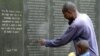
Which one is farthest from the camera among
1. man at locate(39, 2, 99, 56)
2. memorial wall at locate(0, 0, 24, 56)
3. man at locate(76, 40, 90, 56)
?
memorial wall at locate(0, 0, 24, 56)

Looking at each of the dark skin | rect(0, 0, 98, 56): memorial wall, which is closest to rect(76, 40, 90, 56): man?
the dark skin

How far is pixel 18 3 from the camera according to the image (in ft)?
27.6

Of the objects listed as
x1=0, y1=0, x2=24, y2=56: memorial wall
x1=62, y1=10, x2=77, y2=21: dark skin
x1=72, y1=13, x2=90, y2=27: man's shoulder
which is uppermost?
x1=62, y1=10, x2=77, y2=21: dark skin

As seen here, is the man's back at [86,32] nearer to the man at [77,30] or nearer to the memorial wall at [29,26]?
the man at [77,30]

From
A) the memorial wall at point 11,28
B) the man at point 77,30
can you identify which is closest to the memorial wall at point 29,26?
the memorial wall at point 11,28

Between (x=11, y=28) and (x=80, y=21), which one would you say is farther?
(x=11, y=28)

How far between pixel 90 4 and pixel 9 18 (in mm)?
1837

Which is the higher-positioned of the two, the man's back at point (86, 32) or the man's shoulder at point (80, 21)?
the man's shoulder at point (80, 21)

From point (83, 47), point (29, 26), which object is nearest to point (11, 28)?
point (29, 26)

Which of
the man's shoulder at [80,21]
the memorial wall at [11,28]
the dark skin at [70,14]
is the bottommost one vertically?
the memorial wall at [11,28]

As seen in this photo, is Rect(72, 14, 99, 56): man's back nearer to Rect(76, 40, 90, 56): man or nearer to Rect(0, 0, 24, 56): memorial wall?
Rect(76, 40, 90, 56): man

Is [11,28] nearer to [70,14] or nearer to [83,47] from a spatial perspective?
[70,14]

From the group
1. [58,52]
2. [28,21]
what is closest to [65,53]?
[58,52]

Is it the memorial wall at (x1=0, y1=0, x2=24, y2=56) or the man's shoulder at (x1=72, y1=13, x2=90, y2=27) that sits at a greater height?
the man's shoulder at (x1=72, y1=13, x2=90, y2=27)
